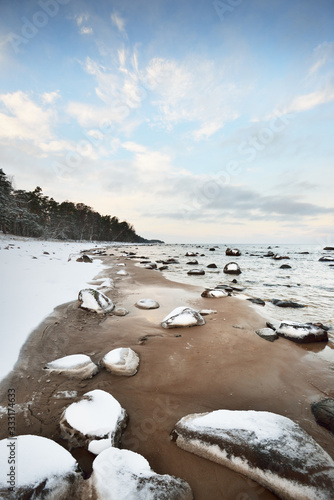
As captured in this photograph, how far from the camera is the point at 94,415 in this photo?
1.81m

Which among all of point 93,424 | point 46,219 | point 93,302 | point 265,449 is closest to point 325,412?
point 265,449

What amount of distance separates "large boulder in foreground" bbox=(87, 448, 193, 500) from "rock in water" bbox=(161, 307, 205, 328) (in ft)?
8.95

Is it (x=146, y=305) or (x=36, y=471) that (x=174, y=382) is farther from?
(x=146, y=305)

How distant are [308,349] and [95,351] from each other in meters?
3.77

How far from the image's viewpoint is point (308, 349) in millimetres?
3664

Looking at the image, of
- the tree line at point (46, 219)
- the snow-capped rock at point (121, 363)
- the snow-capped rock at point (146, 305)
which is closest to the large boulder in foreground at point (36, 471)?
the snow-capped rock at point (121, 363)

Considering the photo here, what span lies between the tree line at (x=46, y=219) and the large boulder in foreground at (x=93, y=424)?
1453 inches

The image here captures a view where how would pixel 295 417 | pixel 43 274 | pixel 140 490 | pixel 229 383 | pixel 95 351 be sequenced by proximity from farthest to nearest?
pixel 43 274, pixel 95 351, pixel 229 383, pixel 295 417, pixel 140 490

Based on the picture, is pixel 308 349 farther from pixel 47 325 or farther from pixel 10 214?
pixel 10 214

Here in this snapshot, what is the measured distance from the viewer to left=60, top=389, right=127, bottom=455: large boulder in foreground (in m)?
1.68

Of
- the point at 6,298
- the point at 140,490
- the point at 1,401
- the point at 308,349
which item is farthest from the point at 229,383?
the point at 6,298

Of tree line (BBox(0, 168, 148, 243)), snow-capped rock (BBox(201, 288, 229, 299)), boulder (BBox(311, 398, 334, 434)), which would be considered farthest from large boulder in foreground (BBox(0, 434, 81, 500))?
tree line (BBox(0, 168, 148, 243))

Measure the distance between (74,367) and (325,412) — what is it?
2910 millimetres

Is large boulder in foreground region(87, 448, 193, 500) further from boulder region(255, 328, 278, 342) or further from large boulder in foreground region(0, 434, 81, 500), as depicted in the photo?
Result: boulder region(255, 328, 278, 342)
